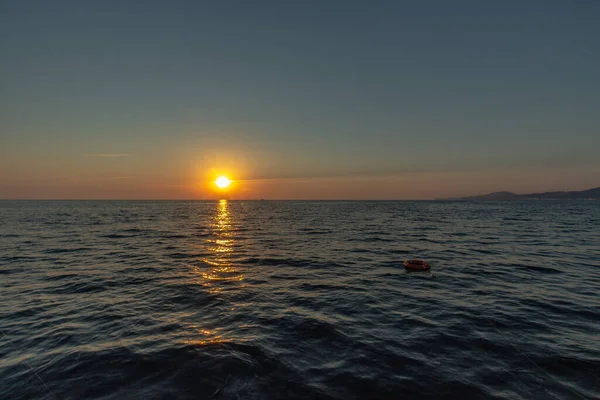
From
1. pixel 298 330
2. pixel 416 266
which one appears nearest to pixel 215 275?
pixel 298 330

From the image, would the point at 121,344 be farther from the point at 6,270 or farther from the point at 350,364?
the point at 6,270

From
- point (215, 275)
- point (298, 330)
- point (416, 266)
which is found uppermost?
point (416, 266)

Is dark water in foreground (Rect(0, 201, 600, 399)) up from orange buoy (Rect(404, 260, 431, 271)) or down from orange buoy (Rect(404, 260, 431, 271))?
down

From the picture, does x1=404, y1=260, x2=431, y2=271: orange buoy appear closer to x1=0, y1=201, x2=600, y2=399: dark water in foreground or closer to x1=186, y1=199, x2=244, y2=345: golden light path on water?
x1=0, y1=201, x2=600, y2=399: dark water in foreground

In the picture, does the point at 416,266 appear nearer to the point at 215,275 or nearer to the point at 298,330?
the point at 298,330

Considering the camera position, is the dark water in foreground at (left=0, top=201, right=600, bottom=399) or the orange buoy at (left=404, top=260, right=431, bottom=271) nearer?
the dark water in foreground at (left=0, top=201, right=600, bottom=399)

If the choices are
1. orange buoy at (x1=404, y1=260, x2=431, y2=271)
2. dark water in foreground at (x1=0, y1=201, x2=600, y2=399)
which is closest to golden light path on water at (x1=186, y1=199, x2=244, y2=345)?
dark water in foreground at (x1=0, y1=201, x2=600, y2=399)

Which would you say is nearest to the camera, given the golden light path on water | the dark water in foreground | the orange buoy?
the dark water in foreground

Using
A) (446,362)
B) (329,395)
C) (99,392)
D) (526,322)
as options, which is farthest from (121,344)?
(526,322)

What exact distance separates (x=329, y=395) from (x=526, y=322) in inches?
400

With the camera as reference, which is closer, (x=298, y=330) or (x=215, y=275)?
(x=298, y=330)

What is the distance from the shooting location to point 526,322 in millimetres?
12836

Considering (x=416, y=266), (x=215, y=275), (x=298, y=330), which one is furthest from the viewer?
(x=416, y=266)

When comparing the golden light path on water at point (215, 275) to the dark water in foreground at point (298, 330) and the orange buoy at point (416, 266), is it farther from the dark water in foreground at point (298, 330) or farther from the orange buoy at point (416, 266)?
the orange buoy at point (416, 266)
